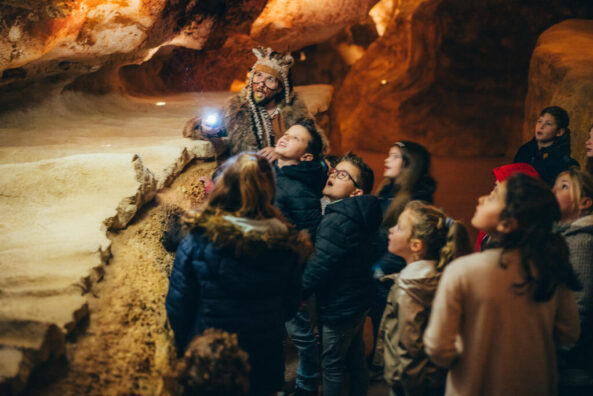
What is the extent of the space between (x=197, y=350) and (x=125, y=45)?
4542 millimetres

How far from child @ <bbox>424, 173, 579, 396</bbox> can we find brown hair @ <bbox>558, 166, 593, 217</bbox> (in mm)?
877

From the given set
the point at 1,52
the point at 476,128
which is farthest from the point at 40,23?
the point at 476,128

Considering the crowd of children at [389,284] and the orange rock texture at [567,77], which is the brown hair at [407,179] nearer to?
the crowd of children at [389,284]

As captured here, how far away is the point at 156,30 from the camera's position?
5914mm

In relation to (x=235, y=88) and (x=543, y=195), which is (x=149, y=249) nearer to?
(x=543, y=195)

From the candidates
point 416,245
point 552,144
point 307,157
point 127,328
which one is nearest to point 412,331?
point 416,245

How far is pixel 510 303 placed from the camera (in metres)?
1.82

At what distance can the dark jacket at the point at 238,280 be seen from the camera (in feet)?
6.95

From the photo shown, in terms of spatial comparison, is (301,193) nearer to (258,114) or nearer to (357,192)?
(357,192)

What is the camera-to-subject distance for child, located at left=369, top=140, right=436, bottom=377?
307 cm

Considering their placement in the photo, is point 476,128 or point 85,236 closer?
point 85,236

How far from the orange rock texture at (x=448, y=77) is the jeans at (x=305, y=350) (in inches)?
299

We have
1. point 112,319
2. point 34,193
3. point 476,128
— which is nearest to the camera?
point 112,319

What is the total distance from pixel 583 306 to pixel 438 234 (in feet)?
2.60
